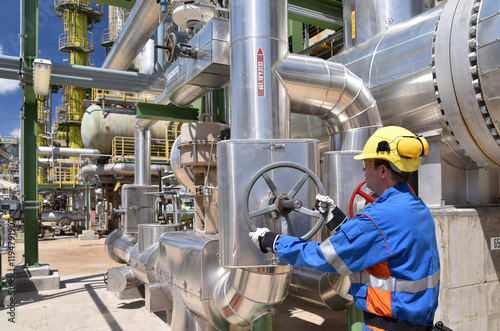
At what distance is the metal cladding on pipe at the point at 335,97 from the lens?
3311 mm

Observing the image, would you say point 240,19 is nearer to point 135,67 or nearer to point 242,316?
point 242,316

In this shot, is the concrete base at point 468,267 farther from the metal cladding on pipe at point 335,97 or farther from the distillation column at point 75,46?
the distillation column at point 75,46

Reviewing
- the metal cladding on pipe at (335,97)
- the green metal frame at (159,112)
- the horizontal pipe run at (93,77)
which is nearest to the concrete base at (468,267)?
the metal cladding on pipe at (335,97)

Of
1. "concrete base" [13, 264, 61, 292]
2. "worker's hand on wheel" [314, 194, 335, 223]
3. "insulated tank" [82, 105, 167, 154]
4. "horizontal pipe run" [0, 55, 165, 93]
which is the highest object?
"insulated tank" [82, 105, 167, 154]

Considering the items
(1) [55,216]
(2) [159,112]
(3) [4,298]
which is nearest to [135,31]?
(2) [159,112]

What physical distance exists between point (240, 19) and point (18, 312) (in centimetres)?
476

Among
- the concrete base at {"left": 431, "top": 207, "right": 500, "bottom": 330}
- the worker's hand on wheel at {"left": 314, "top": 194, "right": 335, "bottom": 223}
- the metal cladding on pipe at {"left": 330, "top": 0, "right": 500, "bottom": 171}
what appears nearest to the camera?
the worker's hand on wheel at {"left": 314, "top": 194, "right": 335, "bottom": 223}

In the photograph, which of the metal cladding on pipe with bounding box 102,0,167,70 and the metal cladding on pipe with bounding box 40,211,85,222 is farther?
the metal cladding on pipe with bounding box 40,211,85,222

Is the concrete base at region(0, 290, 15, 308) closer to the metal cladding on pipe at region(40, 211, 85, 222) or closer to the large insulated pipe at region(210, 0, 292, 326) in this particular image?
the large insulated pipe at region(210, 0, 292, 326)

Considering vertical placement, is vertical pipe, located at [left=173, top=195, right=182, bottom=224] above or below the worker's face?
below

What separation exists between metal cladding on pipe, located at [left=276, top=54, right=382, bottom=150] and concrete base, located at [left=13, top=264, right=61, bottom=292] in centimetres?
522

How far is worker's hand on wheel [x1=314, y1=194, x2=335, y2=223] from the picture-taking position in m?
2.49

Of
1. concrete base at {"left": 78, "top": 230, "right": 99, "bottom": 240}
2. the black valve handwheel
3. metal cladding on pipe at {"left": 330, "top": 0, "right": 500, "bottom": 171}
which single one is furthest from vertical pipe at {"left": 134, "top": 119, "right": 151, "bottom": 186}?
concrete base at {"left": 78, "top": 230, "right": 99, "bottom": 240}

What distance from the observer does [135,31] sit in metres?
6.98
